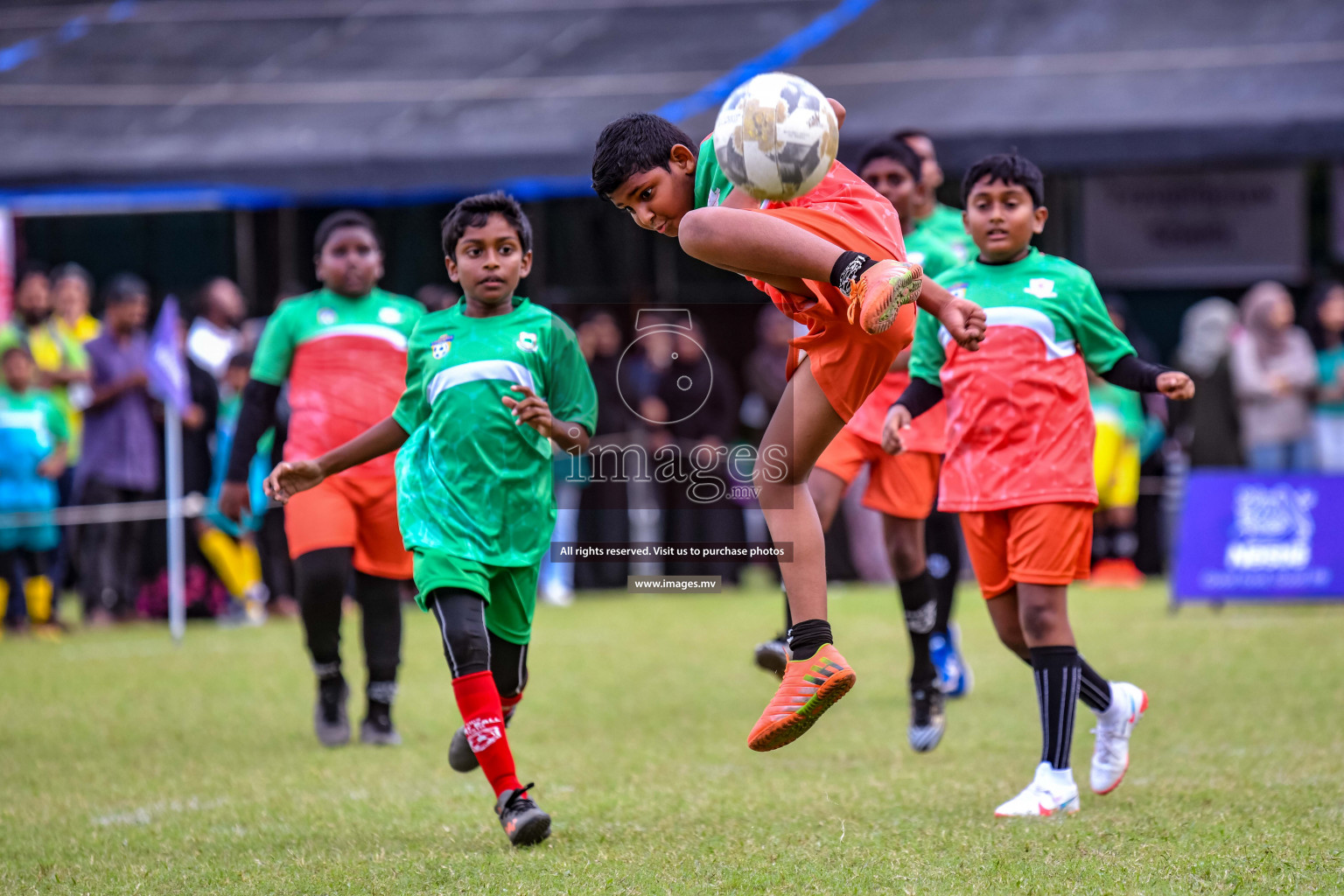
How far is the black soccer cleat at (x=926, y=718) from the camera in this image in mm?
6430

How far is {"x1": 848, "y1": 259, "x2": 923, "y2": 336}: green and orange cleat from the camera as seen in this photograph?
375cm

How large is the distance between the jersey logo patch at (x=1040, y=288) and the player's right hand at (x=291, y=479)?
2.39m

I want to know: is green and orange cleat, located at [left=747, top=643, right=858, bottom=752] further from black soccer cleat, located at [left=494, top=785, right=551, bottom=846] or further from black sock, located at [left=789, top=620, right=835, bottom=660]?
black soccer cleat, located at [left=494, top=785, right=551, bottom=846]

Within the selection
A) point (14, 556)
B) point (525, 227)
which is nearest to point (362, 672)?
point (14, 556)

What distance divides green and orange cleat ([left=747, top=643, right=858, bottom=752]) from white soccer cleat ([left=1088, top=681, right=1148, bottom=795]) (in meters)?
1.35

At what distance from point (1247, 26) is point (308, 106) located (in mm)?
8601

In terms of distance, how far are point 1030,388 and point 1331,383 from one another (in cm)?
845

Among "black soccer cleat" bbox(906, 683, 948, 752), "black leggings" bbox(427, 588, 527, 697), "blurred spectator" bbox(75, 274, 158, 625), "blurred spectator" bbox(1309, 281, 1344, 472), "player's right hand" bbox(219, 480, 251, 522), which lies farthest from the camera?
"blurred spectator" bbox(1309, 281, 1344, 472)

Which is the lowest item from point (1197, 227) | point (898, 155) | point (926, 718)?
point (926, 718)

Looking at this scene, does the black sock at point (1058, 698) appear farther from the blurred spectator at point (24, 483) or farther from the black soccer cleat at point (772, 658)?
the blurred spectator at point (24, 483)

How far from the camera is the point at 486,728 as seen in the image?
188 inches

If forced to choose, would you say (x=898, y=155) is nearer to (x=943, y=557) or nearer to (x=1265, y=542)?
(x=943, y=557)

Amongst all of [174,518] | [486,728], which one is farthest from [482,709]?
[174,518]

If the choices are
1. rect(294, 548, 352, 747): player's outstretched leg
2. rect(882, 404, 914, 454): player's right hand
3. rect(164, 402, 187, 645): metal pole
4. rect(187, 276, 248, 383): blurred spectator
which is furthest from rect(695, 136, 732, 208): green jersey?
rect(187, 276, 248, 383): blurred spectator
